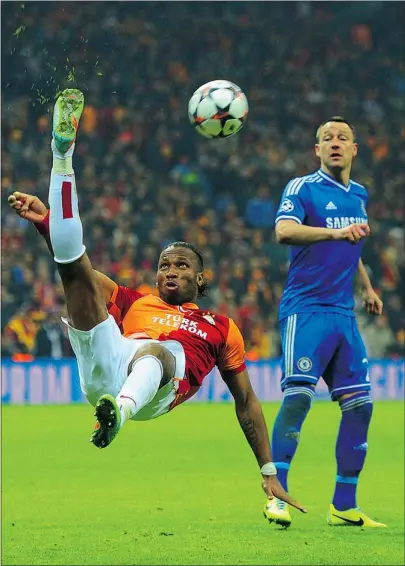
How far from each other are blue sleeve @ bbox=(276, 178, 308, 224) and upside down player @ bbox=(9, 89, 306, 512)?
4.03 feet

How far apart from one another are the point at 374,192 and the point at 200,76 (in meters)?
4.51

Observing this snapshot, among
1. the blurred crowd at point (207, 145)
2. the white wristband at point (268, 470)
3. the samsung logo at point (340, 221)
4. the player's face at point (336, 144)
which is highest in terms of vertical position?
the blurred crowd at point (207, 145)

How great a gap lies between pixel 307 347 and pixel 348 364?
0.31 m

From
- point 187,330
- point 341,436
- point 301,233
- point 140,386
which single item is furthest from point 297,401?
point 140,386

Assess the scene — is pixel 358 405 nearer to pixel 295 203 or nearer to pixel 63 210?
pixel 295 203

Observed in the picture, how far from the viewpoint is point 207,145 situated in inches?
900

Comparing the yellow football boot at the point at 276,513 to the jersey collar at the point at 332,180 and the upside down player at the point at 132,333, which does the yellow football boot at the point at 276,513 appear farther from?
the jersey collar at the point at 332,180

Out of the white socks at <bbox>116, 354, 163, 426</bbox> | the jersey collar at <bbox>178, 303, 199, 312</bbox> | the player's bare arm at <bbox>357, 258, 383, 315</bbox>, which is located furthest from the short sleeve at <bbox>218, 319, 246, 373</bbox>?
the player's bare arm at <bbox>357, 258, 383, 315</bbox>

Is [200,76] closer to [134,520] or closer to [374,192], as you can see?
[374,192]

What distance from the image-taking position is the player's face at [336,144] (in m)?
7.61

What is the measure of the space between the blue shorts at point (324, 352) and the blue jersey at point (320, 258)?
0.27 feet

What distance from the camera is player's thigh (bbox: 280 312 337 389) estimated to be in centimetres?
741

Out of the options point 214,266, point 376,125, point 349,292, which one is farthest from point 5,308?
point 349,292

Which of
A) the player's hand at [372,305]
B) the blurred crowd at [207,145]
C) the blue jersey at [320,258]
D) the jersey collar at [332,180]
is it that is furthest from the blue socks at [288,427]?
the blurred crowd at [207,145]
